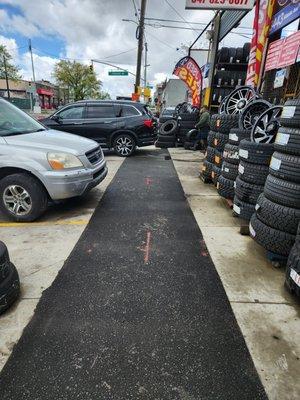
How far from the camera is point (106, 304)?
9.46ft

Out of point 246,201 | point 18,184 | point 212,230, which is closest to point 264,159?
point 246,201

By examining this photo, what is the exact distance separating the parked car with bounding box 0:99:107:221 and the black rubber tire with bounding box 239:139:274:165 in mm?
2668

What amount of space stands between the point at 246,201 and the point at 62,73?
72321 millimetres

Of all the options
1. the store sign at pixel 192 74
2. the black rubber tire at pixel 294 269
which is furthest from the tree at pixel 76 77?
Result: the black rubber tire at pixel 294 269

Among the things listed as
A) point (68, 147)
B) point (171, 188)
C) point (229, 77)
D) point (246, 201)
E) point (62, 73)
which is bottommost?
point (171, 188)

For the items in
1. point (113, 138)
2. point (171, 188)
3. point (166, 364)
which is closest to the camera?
point (166, 364)

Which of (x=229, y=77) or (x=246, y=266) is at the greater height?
(x=229, y=77)

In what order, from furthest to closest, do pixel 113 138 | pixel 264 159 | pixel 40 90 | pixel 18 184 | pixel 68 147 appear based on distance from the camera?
1. pixel 40 90
2. pixel 113 138
3. pixel 68 147
4. pixel 18 184
5. pixel 264 159

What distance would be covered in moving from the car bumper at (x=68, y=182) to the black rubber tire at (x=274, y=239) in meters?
2.92

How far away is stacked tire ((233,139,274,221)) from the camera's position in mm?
4355

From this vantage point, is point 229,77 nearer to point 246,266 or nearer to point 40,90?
point 246,266

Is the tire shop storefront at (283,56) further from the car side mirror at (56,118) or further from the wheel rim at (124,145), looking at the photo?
the car side mirror at (56,118)

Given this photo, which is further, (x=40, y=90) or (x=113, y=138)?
(x=40, y=90)

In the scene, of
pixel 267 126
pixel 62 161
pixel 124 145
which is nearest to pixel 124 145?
pixel 124 145
